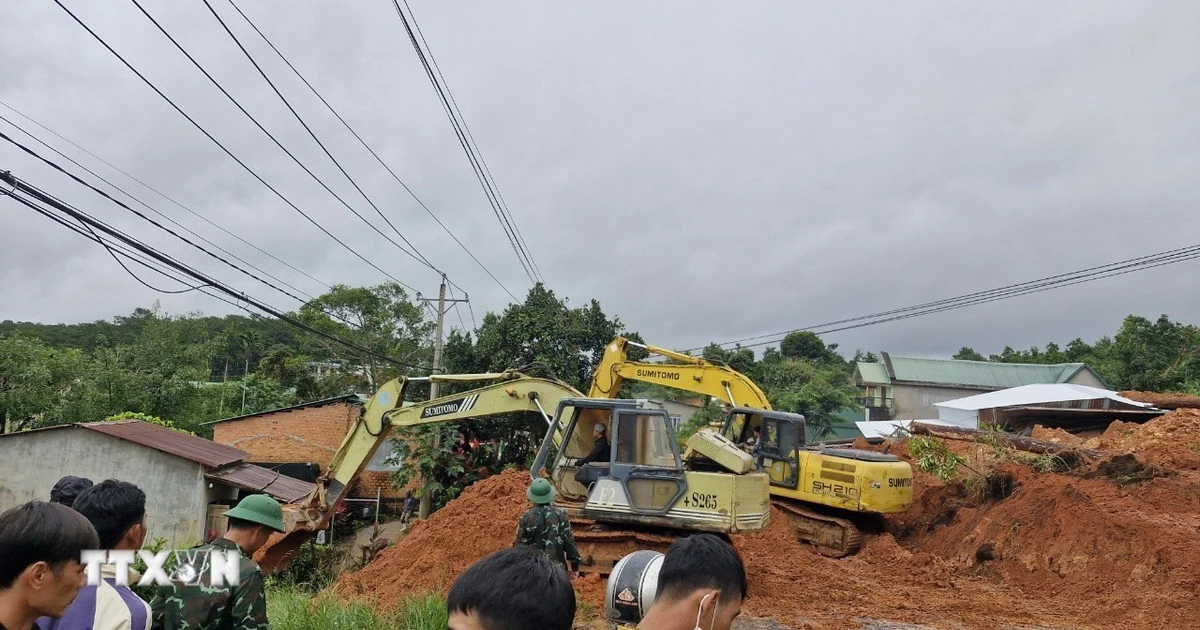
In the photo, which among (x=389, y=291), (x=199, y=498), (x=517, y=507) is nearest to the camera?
(x=517, y=507)

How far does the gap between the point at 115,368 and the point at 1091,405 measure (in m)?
31.9

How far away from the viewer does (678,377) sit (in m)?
12.6

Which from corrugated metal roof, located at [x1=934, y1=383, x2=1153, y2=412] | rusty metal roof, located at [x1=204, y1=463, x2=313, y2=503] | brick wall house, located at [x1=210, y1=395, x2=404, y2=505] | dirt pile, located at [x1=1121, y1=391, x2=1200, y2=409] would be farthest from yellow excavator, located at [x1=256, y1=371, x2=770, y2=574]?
corrugated metal roof, located at [x1=934, y1=383, x2=1153, y2=412]

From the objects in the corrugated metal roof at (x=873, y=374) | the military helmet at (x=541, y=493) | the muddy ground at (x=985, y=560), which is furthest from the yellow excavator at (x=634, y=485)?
the corrugated metal roof at (x=873, y=374)

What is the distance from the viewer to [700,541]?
86.7 inches

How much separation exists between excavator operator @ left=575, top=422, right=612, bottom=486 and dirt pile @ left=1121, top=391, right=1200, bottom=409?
17382 mm

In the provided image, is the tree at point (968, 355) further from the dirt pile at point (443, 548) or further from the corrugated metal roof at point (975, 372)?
the dirt pile at point (443, 548)

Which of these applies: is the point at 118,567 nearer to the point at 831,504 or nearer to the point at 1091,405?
the point at 831,504

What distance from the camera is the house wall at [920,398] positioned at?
37.0m

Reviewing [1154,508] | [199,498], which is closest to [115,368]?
[199,498]

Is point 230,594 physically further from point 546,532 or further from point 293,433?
point 293,433

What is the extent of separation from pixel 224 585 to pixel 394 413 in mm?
7820

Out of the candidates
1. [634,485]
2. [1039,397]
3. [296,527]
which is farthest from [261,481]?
[1039,397]

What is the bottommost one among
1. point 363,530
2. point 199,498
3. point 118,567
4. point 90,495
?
point 363,530
